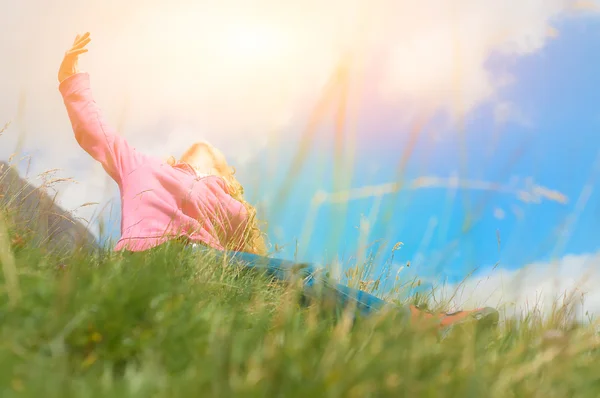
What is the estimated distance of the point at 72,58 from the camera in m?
3.59

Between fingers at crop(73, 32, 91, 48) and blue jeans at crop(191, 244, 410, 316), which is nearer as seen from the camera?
blue jeans at crop(191, 244, 410, 316)

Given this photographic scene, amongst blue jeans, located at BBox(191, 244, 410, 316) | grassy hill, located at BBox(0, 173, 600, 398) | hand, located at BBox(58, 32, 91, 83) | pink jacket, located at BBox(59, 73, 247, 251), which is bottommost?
blue jeans, located at BBox(191, 244, 410, 316)

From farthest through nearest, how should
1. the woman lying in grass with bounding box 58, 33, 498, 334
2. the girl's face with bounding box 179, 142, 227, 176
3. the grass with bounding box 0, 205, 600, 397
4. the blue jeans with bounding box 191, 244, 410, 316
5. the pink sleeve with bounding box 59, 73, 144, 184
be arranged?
the girl's face with bounding box 179, 142, 227, 176 → the pink sleeve with bounding box 59, 73, 144, 184 → the woman lying in grass with bounding box 58, 33, 498, 334 → the blue jeans with bounding box 191, 244, 410, 316 → the grass with bounding box 0, 205, 600, 397

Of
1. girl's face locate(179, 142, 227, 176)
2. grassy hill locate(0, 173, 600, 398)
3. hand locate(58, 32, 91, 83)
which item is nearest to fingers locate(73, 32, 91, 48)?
hand locate(58, 32, 91, 83)

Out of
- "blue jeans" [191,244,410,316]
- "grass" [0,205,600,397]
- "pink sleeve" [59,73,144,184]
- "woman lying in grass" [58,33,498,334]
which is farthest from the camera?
"pink sleeve" [59,73,144,184]

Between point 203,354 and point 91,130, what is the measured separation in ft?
8.64

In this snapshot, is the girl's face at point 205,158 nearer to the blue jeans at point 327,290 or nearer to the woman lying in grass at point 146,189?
the woman lying in grass at point 146,189

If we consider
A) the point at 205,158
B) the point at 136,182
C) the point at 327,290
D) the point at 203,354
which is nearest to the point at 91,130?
the point at 136,182

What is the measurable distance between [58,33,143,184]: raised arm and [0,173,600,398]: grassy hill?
6.39 ft

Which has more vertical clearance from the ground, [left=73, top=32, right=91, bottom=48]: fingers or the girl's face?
[left=73, top=32, right=91, bottom=48]: fingers

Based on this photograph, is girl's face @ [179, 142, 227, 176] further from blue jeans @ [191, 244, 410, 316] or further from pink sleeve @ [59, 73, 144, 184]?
blue jeans @ [191, 244, 410, 316]

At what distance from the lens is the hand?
3537 mm

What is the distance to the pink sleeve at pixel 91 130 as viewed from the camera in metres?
3.50

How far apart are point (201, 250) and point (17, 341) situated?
1.25 metres
